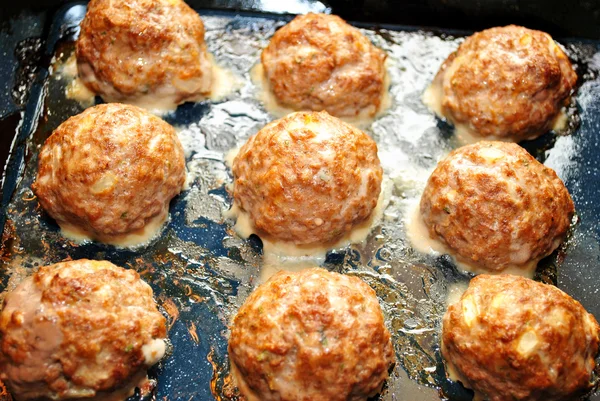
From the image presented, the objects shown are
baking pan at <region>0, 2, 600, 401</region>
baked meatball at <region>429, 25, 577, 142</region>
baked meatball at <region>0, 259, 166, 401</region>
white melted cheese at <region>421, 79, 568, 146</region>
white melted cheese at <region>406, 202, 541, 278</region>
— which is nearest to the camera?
baked meatball at <region>0, 259, 166, 401</region>

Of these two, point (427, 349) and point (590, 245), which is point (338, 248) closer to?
point (427, 349)

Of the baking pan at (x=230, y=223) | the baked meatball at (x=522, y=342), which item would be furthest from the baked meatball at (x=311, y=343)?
the baked meatball at (x=522, y=342)

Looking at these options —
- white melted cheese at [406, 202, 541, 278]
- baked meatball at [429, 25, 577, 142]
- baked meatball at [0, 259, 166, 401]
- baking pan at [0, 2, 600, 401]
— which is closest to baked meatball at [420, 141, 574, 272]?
white melted cheese at [406, 202, 541, 278]

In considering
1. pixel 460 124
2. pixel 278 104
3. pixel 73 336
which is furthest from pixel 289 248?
pixel 460 124

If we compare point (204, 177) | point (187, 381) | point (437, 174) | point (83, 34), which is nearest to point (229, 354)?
point (187, 381)

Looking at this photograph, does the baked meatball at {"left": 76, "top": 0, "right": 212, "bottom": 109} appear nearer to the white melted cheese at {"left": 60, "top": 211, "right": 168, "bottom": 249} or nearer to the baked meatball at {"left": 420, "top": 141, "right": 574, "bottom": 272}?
the white melted cheese at {"left": 60, "top": 211, "right": 168, "bottom": 249}

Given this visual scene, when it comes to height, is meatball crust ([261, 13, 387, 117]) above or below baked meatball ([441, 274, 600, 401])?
above

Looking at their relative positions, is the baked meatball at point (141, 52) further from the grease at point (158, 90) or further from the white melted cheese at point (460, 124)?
the white melted cheese at point (460, 124)
